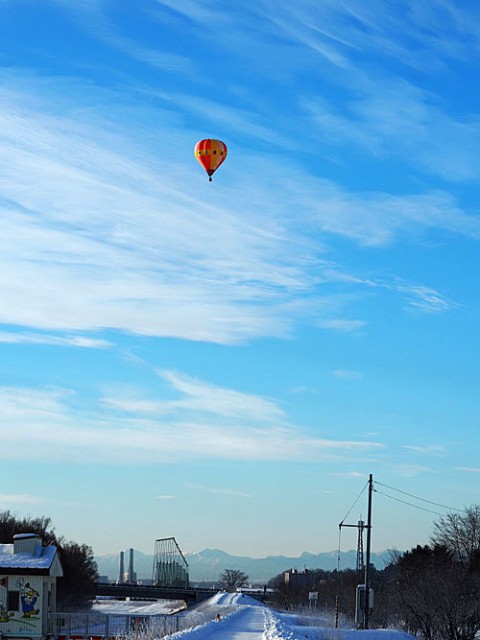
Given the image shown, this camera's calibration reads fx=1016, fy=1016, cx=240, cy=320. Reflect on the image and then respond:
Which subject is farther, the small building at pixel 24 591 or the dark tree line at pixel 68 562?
the dark tree line at pixel 68 562

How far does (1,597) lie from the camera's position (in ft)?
173

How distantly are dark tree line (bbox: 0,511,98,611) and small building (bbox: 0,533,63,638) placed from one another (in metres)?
43.0

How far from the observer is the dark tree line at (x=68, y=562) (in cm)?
10656

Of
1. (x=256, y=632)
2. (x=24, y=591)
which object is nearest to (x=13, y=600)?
(x=24, y=591)

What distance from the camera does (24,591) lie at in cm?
5316

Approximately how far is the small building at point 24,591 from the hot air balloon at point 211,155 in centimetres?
2299

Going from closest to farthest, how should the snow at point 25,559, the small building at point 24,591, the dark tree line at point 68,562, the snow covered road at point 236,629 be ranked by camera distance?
the snow covered road at point 236,629
the small building at point 24,591
the snow at point 25,559
the dark tree line at point 68,562

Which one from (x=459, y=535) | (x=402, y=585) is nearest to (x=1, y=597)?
(x=402, y=585)

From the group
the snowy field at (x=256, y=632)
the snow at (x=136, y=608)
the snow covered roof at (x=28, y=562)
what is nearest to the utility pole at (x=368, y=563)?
the snowy field at (x=256, y=632)

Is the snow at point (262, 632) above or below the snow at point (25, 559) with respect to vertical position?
below

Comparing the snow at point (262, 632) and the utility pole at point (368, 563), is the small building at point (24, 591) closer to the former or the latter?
the snow at point (262, 632)

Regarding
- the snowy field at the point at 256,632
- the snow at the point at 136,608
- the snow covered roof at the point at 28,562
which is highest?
the snow covered roof at the point at 28,562

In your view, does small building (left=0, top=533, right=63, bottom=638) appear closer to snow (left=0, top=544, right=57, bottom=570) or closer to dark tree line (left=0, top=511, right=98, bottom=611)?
snow (left=0, top=544, right=57, bottom=570)

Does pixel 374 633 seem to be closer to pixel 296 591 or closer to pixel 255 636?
pixel 255 636
